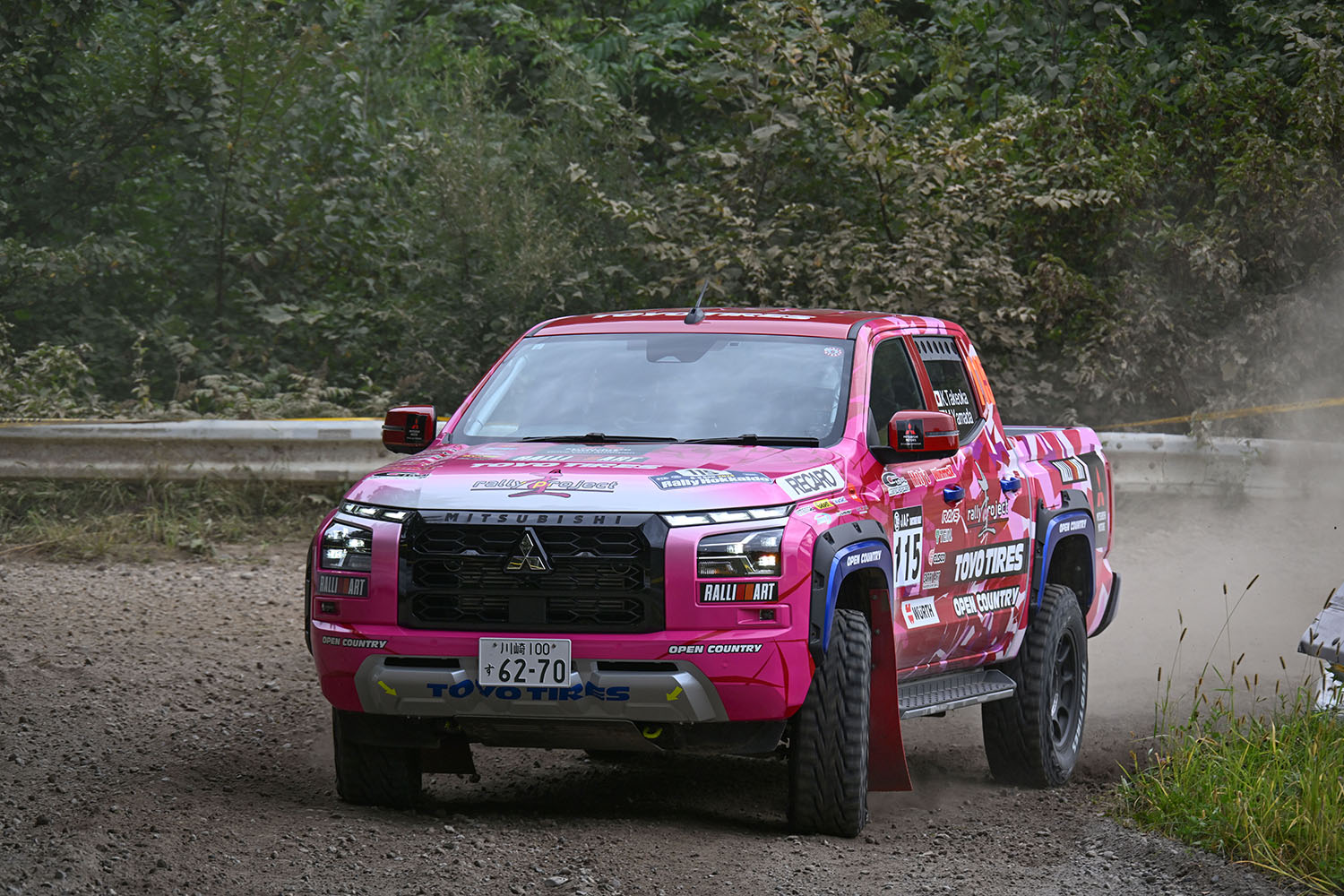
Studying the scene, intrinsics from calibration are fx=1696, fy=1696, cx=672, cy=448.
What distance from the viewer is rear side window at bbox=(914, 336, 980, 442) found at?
7367 mm

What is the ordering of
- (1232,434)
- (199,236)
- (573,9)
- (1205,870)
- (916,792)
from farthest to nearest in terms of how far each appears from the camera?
1. (573,9)
2. (199,236)
3. (1232,434)
4. (916,792)
5. (1205,870)

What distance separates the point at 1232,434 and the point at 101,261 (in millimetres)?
9027

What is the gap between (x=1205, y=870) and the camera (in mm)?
5426

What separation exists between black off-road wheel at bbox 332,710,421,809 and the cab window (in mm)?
2175

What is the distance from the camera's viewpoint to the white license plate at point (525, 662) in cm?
548

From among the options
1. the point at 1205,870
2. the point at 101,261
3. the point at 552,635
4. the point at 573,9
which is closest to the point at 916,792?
the point at 1205,870

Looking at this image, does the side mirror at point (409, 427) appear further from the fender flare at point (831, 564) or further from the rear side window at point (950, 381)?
the rear side window at point (950, 381)

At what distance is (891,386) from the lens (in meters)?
6.98

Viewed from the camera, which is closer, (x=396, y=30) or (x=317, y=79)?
(x=317, y=79)

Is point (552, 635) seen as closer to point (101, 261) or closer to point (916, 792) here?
point (916, 792)

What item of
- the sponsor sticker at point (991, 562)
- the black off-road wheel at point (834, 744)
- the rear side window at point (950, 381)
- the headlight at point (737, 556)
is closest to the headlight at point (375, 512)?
the headlight at point (737, 556)

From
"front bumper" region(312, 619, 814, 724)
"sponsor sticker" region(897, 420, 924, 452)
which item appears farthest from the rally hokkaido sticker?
"front bumper" region(312, 619, 814, 724)

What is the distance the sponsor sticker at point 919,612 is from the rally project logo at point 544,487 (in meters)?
1.45

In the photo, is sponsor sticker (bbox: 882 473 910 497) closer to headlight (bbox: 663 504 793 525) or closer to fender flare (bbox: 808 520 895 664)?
fender flare (bbox: 808 520 895 664)
